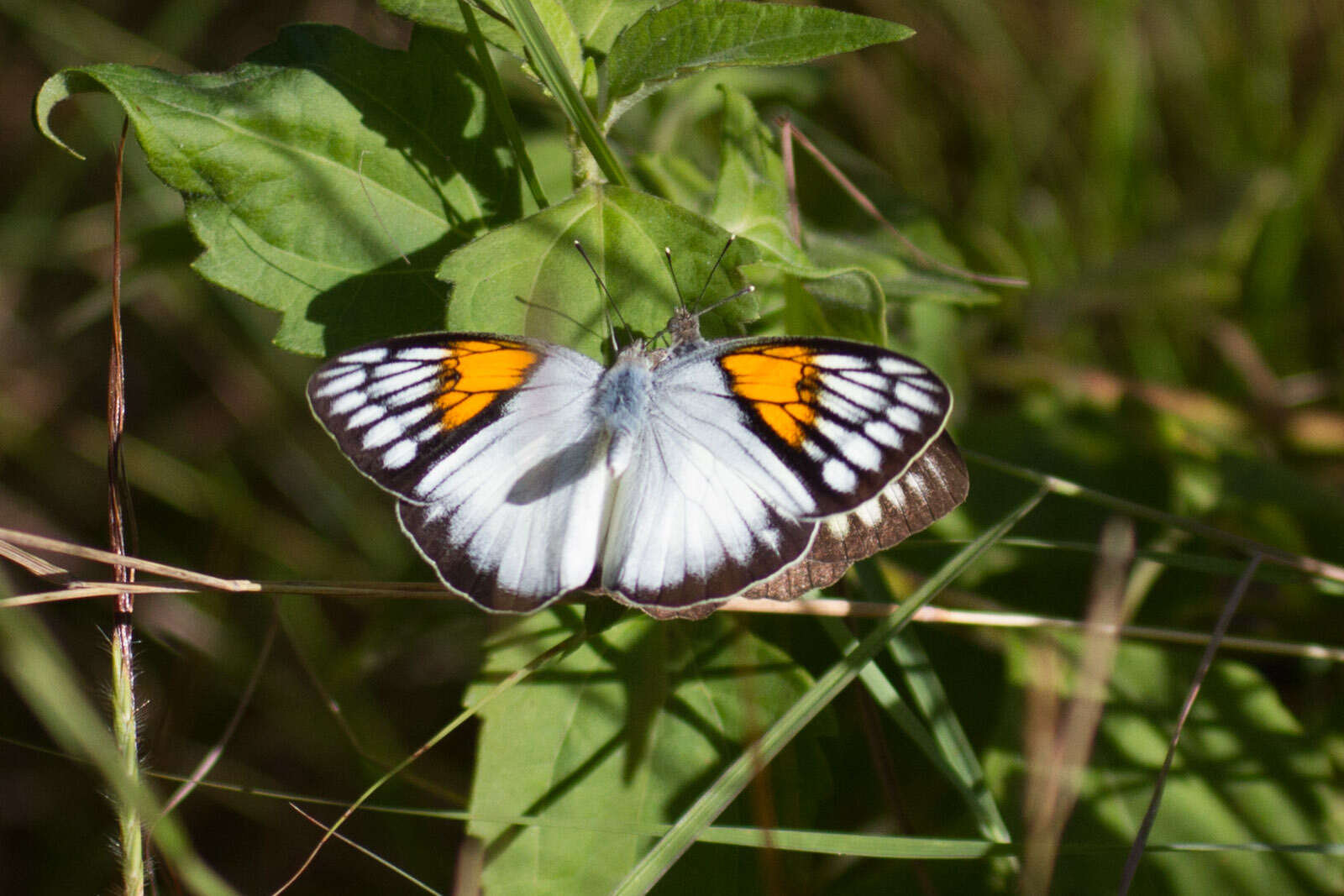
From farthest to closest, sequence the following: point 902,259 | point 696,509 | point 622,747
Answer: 1. point 902,259
2. point 622,747
3. point 696,509

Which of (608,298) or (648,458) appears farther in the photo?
(648,458)

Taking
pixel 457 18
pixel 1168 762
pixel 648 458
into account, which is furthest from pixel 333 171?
pixel 1168 762

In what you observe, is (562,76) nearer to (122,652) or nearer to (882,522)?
(882,522)

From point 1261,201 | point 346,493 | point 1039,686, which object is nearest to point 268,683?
point 346,493

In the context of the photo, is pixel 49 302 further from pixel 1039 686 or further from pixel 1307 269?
pixel 1307 269

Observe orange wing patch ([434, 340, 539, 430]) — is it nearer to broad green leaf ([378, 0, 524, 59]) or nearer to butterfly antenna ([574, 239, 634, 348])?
butterfly antenna ([574, 239, 634, 348])

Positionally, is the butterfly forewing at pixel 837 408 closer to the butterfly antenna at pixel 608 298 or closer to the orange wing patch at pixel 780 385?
the orange wing patch at pixel 780 385

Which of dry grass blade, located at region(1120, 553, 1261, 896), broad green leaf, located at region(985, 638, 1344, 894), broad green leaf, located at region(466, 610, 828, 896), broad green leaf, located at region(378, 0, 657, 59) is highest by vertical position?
broad green leaf, located at region(378, 0, 657, 59)

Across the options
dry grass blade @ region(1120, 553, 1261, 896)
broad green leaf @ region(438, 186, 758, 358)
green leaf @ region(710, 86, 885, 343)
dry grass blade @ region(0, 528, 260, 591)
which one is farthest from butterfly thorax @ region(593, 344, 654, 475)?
dry grass blade @ region(1120, 553, 1261, 896)
